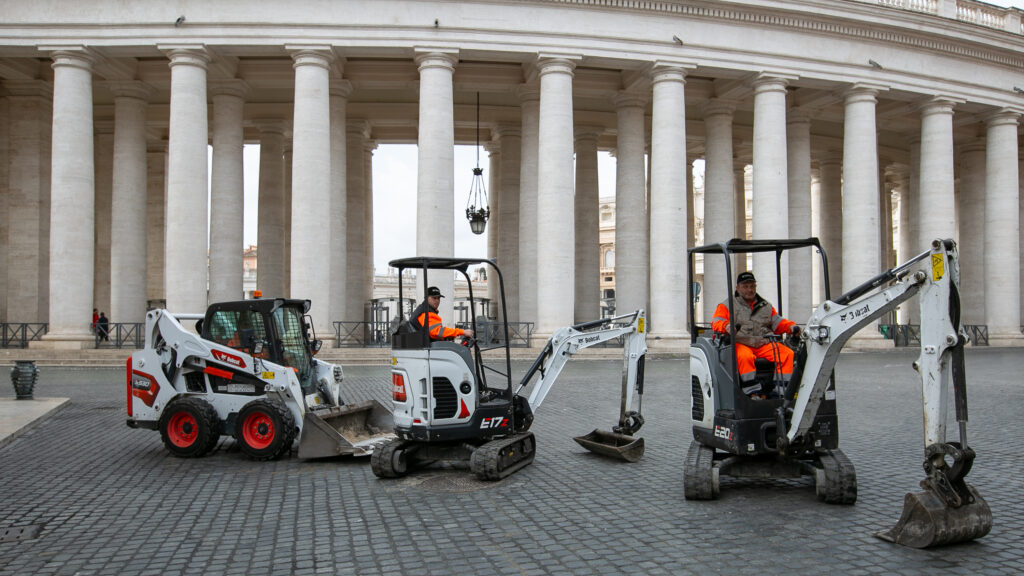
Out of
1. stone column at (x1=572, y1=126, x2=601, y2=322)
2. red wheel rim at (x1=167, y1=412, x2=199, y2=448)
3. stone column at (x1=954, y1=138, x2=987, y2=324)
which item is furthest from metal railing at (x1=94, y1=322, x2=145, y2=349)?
stone column at (x1=954, y1=138, x2=987, y2=324)

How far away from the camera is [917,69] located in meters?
30.0

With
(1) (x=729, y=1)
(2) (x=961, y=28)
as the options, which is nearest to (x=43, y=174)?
(1) (x=729, y=1)

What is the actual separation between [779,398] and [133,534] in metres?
5.98

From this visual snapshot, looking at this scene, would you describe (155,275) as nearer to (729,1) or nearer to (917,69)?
(729,1)

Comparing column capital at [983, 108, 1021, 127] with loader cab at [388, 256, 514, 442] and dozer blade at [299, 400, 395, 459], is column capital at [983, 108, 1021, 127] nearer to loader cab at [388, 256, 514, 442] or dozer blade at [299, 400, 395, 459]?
dozer blade at [299, 400, 395, 459]

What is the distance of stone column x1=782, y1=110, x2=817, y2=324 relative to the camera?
32.3 meters

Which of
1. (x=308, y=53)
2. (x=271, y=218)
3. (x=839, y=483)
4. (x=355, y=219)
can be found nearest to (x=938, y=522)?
(x=839, y=483)

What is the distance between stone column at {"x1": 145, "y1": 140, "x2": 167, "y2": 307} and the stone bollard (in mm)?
22098

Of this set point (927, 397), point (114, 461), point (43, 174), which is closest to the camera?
point (927, 397)

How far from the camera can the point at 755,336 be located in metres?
7.28

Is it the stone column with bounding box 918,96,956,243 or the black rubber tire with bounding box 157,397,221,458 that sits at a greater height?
the stone column with bounding box 918,96,956,243

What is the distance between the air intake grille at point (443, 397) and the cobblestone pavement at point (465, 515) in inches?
31.0

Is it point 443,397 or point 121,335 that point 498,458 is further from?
point 121,335

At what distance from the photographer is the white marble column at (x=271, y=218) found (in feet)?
103
